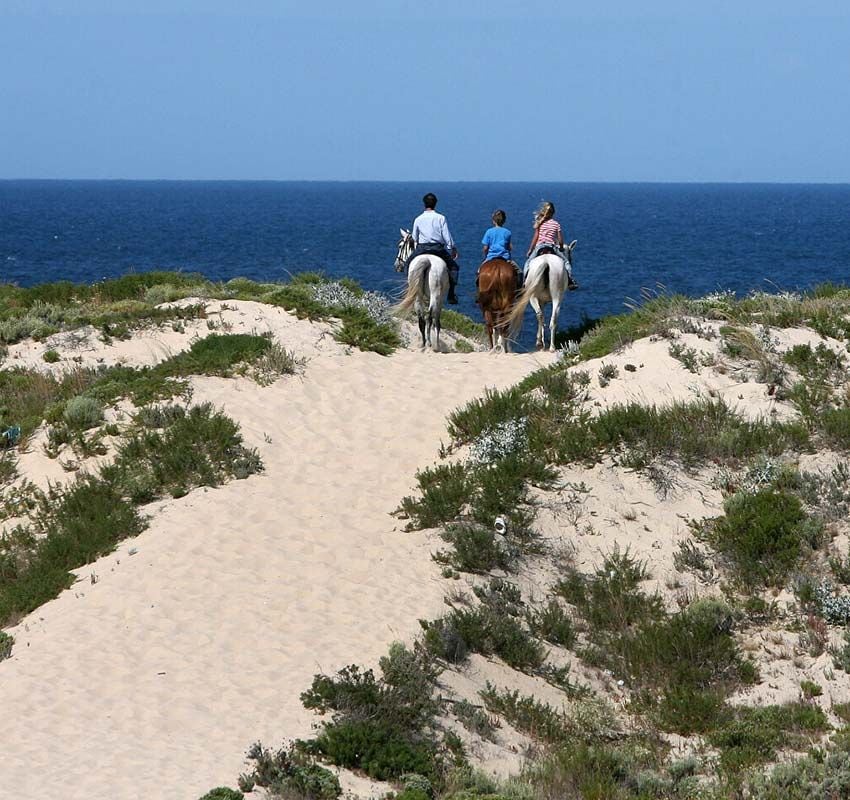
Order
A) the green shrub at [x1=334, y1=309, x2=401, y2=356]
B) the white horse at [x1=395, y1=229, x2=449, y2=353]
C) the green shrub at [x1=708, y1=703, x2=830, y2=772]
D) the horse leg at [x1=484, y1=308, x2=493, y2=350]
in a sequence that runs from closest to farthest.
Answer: the green shrub at [x1=708, y1=703, x2=830, y2=772]
the green shrub at [x1=334, y1=309, x2=401, y2=356]
the white horse at [x1=395, y1=229, x2=449, y2=353]
the horse leg at [x1=484, y1=308, x2=493, y2=350]

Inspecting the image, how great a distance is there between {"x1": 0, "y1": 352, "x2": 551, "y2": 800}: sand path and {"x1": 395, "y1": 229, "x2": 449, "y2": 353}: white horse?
305cm

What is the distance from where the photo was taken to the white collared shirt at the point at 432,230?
2009 centimetres

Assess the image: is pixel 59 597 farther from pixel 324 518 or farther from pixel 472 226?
pixel 472 226

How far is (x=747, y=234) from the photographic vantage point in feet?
314

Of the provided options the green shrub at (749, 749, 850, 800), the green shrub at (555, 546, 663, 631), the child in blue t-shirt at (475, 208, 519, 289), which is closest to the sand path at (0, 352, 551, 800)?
the green shrub at (555, 546, 663, 631)

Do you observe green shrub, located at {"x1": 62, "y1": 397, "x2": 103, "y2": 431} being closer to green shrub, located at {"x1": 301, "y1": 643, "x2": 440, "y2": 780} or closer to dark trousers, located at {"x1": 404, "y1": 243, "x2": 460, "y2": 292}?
dark trousers, located at {"x1": 404, "y1": 243, "x2": 460, "y2": 292}

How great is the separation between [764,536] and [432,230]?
365 inches

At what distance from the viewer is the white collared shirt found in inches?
791

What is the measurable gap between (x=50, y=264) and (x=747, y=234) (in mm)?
58398

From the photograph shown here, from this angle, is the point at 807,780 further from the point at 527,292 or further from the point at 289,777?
the point at 527,292

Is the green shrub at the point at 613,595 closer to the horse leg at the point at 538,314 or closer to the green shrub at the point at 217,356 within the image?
the green shrub at the point at 217,356

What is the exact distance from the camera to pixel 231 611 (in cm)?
1188

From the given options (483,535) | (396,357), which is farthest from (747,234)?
(483,535)

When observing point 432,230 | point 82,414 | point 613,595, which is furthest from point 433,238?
point 613,595
